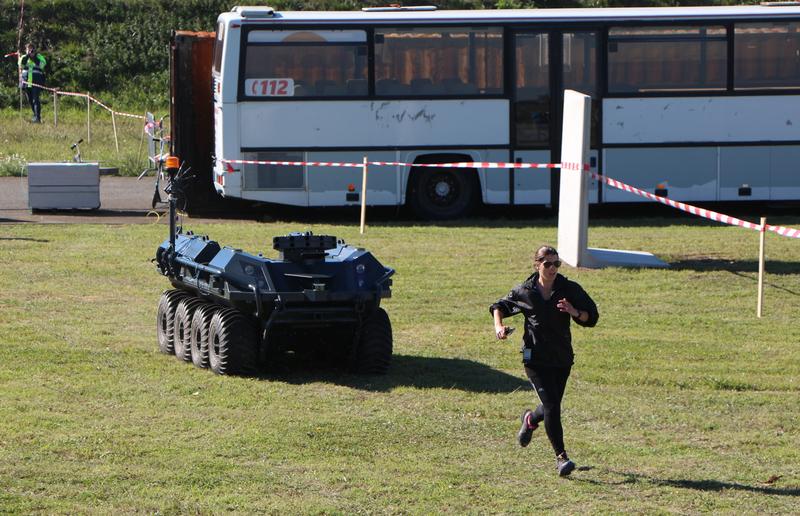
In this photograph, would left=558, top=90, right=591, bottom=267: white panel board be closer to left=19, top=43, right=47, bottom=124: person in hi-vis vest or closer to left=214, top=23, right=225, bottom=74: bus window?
left=214, top=23, right=225, bottom=74: bus window

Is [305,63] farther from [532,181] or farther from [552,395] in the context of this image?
[552,395]

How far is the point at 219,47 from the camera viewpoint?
22.8 meters

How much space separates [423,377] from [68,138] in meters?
23.7

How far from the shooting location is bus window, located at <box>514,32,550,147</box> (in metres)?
22.7

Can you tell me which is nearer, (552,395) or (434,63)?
(552,395)

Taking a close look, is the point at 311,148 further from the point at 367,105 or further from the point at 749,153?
the point at 749,153

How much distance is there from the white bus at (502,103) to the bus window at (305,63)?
2cm

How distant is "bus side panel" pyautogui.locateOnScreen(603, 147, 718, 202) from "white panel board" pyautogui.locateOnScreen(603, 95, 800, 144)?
0.63ft

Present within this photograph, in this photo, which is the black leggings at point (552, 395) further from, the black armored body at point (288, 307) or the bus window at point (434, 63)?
the bus window at point (434, 63)

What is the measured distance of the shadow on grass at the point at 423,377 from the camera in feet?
39.3

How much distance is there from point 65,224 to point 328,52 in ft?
15.9

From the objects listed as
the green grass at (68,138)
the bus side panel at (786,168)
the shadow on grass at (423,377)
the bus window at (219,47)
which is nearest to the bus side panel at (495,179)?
the bus side panel at (786,168)

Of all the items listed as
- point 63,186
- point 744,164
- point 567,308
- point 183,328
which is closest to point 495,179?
point 744,164

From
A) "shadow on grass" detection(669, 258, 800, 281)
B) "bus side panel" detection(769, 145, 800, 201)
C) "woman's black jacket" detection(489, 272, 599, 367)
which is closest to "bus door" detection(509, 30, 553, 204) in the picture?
"bus side panel" detection(769, 145, 800, 201)
